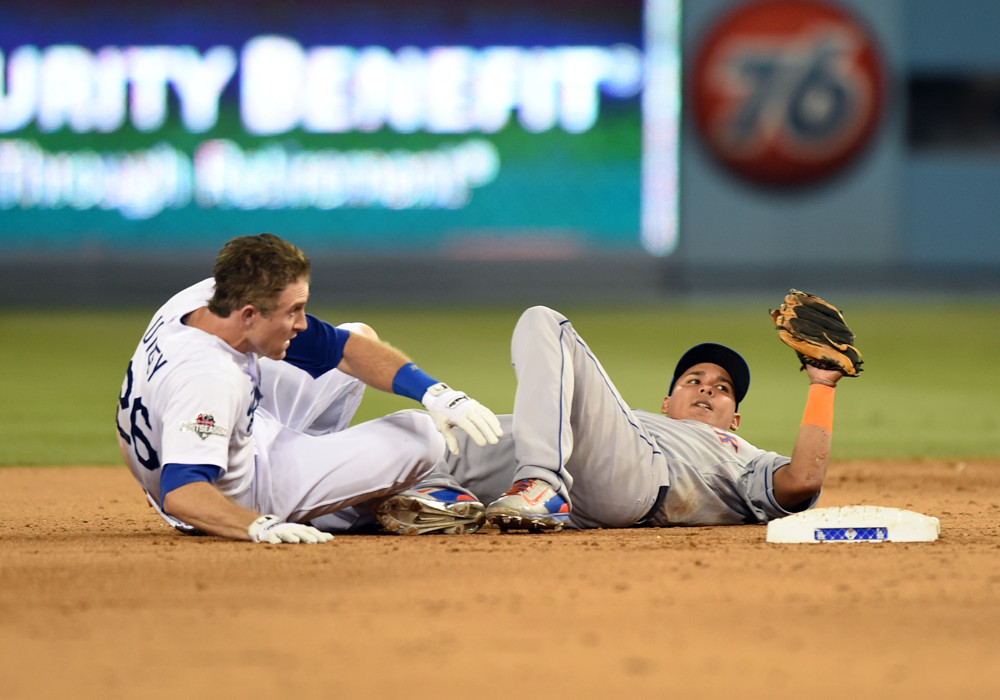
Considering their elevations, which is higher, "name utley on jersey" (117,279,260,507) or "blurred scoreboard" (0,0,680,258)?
"blurred scoreboard" (0,0,680,258)

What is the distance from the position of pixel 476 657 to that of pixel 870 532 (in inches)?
76.6

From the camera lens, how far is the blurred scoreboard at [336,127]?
23.1m

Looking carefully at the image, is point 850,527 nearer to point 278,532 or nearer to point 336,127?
point 278,532

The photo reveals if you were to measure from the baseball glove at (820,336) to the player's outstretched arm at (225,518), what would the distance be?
1.69 meters

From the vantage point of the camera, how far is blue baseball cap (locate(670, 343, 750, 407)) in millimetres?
5223

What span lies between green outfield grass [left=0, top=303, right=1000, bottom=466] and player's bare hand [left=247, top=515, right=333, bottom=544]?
157 inches

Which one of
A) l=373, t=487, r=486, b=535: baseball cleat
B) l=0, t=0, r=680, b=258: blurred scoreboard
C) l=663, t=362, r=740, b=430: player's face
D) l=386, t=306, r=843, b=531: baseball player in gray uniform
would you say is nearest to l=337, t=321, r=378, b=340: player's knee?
l=386, t=306, r=843, b=531: baseball player in gray uniform

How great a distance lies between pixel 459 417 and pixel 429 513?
354mm

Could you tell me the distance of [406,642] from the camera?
315cm

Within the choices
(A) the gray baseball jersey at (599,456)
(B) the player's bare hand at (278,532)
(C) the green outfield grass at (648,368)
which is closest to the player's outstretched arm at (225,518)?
(B) the player's bare hand at (278,532)

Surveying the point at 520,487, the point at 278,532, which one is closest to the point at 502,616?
the point at 278,532

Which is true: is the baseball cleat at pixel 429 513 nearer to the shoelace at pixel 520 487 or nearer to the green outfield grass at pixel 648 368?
the shoelace at pixel 520 487

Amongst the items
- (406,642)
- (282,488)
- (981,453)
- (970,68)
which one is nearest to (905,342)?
(981,453)

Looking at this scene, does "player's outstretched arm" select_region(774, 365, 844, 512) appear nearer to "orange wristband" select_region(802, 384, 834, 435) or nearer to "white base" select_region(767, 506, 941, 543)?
"orange wristband" select_region(802, 384, 834, 435)
